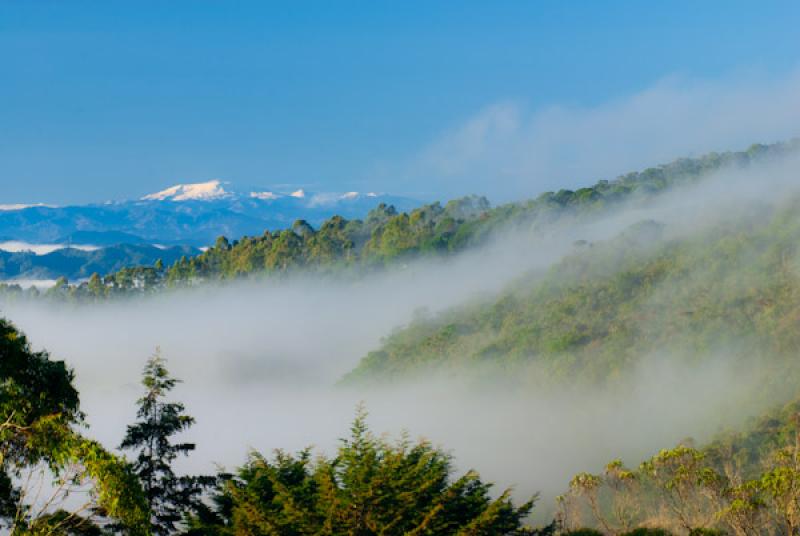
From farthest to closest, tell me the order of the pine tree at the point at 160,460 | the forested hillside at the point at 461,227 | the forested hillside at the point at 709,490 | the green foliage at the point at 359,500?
the forested hillside at the point at 461,227
the pine tree at the point at 160,460
the forested hillside at the point at 709,490
the green foliage at the point at 359,500

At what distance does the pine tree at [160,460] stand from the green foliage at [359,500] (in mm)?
1003

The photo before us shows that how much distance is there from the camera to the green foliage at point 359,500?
2575 cm

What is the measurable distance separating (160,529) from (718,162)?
183229mm

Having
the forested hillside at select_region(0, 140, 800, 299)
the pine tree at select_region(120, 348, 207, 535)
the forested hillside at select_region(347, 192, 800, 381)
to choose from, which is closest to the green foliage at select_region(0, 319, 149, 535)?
the pine tree at select_region(120, 348, 207, 535)

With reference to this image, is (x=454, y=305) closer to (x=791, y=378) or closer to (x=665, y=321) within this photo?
(x=665, y=321)

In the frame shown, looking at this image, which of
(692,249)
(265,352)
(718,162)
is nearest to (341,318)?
(265,352)

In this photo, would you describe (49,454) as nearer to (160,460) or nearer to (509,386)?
(160,460)

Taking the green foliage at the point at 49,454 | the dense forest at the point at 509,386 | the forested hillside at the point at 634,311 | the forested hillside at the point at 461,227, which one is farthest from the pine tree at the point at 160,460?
the forested hillside at the point at 461,227

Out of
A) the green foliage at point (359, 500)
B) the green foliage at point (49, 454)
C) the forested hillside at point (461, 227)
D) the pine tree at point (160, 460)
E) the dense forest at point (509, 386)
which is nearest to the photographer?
the green foliage at point (49, 454)

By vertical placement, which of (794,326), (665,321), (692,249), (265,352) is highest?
(265,352)

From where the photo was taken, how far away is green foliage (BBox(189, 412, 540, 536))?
2575cm

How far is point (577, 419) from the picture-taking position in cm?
7912

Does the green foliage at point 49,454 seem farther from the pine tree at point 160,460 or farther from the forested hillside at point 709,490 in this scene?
the forested hillside at point 709,490

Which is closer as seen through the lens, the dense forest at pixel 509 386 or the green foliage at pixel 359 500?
the dense forest at pixel 509 386
